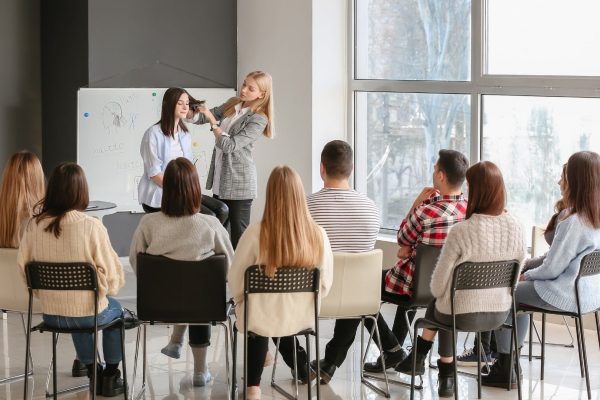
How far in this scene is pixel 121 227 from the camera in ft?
26.2

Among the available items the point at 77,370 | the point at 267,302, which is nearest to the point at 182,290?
the point at 267,302

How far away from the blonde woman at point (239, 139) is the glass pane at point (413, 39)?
167 cm

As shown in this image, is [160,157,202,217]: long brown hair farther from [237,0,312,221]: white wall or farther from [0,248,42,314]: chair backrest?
[237,0,312,221]: white wall

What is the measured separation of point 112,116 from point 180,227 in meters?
3.17

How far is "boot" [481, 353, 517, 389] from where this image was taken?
515 centimetres

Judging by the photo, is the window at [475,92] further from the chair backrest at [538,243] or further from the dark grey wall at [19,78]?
the dark grey wall at [19,78]

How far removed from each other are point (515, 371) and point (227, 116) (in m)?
2.60

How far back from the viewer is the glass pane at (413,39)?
7418mm

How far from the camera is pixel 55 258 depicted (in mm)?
4570

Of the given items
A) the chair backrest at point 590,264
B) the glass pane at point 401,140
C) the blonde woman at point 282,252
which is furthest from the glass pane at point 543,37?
the blonde woman at point 282,252

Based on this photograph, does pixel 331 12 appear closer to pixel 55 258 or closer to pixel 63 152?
pixel 63 152

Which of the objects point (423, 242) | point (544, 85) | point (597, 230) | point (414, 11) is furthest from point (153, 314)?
point (414, 11)

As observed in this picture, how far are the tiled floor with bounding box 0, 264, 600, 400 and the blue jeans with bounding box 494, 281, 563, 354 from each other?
0.76 feet

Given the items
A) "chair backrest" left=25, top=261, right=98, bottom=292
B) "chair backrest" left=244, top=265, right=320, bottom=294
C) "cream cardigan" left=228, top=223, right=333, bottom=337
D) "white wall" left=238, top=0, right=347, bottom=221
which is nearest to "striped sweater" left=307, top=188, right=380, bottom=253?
"cream cardigan" left=228, top=223, right=333, bottom=337
